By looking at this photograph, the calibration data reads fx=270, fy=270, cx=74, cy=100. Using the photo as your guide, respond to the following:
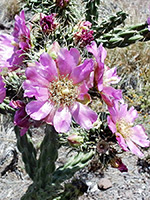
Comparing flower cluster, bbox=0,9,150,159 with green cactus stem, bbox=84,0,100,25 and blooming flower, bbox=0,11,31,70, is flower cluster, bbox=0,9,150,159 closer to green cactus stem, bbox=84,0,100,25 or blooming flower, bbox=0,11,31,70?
blooming flower, bbox=0,11,31,70

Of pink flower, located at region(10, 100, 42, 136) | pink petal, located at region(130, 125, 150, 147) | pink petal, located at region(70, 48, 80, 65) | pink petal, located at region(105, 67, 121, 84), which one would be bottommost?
pink petal, located at region(130, 125, 150, 147)

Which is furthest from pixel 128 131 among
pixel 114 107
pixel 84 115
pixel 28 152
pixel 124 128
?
pixel 28 152

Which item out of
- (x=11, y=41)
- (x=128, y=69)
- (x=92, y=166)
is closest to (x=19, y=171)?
(x=92, y=166)

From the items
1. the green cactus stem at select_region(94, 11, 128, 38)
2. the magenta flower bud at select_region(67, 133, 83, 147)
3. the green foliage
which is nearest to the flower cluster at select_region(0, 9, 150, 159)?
the magenta flower bud at select_region(67, 133, 83, 147)

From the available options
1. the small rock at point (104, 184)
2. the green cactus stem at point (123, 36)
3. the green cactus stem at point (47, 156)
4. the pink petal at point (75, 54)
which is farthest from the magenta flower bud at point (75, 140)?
the small rock at point (104, 184)

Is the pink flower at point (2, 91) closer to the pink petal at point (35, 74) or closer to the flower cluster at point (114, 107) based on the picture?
the pink petal at point (35, 74)

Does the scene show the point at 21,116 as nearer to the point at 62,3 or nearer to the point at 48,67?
the point at 48,67

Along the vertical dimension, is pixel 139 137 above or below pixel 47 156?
above

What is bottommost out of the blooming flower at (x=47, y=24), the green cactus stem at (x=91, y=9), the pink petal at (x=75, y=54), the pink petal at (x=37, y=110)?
the pink petal at (x=37, y=110)
